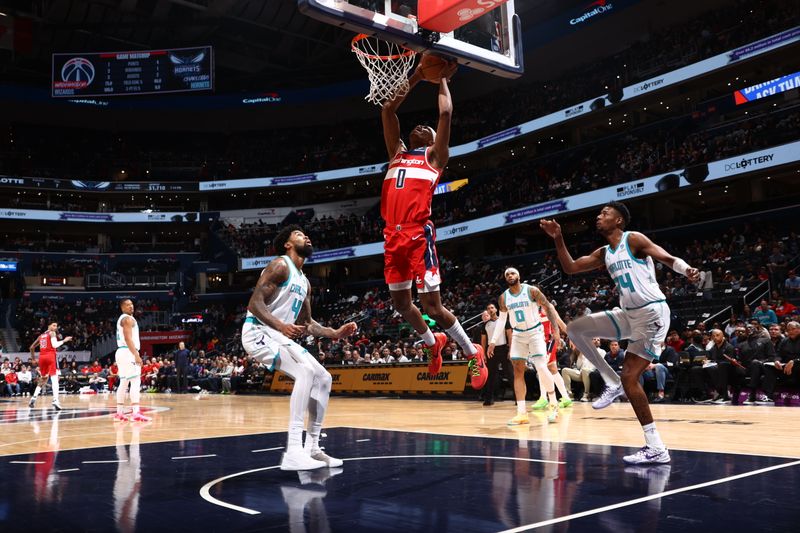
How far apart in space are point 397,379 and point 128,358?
837 centimetres

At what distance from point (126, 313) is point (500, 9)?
7.58m

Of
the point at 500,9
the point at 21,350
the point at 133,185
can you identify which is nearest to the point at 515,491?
the point at 500,9

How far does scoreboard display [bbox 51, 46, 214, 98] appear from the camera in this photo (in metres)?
35.0

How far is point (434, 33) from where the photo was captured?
20.7 feet

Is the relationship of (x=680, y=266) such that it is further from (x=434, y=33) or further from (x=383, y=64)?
(x=383, y=64)

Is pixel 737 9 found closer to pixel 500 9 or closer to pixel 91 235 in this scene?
pixel 500 9

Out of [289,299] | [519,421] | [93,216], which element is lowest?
[519,421]

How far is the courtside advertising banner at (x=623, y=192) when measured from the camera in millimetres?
22156

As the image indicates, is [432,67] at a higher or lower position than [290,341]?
higher

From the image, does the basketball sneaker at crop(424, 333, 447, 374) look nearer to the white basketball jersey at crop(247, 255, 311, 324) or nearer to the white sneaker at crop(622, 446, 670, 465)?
the white basketball jersey at crop(247, 255, 311, 324)

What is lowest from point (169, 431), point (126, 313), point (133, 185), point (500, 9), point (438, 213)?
point (169, 431)

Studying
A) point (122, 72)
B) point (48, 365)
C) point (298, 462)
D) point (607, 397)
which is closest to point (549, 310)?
point (607, 397)

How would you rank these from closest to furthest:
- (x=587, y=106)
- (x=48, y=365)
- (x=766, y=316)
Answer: (x=766, y=316)
(x=48, y=365)
(x=587, y=106)

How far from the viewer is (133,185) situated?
146ft
